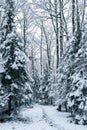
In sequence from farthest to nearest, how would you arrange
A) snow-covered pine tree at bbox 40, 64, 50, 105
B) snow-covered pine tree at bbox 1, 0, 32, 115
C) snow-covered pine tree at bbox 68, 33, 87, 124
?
1. snow-covered pine tree at bbox 40, 64, 50, 105
2. snow-covered pine tree at bbox 1, 0, 32, 115
3. snow-covered pine tree at bbox 68, 33, 87, 124

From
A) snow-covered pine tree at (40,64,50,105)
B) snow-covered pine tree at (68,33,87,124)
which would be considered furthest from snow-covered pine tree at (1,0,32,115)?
snow-covered pine tree at (40,64,50,105)

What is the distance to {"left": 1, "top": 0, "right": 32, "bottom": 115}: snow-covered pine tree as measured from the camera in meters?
13.6

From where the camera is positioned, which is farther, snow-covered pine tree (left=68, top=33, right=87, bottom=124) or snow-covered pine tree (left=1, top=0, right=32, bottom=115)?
snow-covered pine tree (left=1, top=0, right=32, bottom=115)

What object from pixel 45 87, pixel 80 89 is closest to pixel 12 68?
pixel 80 89

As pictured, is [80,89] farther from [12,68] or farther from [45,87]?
[45,87]

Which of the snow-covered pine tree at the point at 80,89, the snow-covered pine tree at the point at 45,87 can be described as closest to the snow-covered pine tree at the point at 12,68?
the snow-covered pine tree at the point at 80,89

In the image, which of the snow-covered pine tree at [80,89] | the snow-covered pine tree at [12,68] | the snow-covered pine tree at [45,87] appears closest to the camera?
the snow-covered pine tree at [80,89]

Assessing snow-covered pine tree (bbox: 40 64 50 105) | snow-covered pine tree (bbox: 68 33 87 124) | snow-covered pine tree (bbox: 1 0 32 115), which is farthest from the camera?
snow-covered pine tree (bbox: 40 64 50 105)

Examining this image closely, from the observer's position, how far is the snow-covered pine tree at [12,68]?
13.6 m

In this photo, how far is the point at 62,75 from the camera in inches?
590

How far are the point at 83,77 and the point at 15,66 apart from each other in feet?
13.7

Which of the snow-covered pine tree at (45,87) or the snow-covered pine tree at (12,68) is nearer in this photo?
the snow-covered pine tree at (12,68)

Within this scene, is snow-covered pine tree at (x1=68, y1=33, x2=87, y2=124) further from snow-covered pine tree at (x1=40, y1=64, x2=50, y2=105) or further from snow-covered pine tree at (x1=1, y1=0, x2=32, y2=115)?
snow-covered pine tree at (x1=40, y1=64, x2=50, y2=105)

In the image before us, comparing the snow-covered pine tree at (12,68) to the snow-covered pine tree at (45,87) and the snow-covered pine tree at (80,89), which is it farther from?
the snow-covered pine tree at (45,87)
